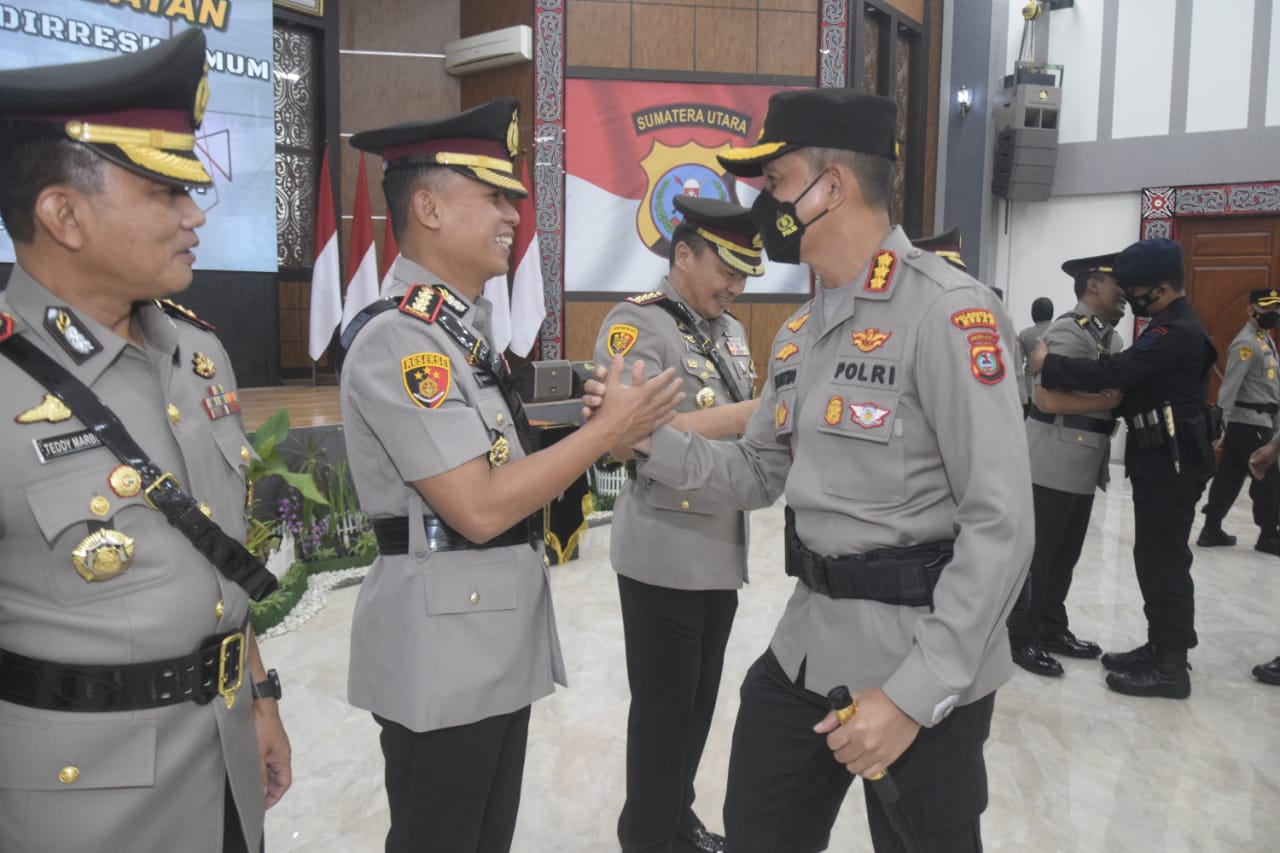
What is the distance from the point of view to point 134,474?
108 centimetres

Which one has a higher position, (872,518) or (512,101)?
(512,101)

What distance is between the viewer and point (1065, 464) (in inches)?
137

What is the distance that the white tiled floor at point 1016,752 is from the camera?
237 centimetres

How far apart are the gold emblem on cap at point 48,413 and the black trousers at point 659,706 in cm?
132

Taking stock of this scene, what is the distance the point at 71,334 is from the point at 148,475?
0.19 m

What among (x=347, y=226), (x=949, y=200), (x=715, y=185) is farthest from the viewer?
(x=949, y=200)

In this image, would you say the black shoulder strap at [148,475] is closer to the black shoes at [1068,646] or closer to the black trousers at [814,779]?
the black trousers at [814,779]

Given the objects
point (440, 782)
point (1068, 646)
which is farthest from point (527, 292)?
point (440, 782)

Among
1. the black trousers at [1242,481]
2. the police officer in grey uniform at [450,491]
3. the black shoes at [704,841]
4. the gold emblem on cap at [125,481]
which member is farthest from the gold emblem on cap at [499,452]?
the black trousers at [1242,481]

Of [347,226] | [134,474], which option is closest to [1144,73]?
[347,226]

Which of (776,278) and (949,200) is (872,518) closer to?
(776,278)

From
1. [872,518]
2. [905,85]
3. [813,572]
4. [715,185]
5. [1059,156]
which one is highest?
[905,85]

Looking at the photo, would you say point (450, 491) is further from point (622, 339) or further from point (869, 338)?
point (622, 339)

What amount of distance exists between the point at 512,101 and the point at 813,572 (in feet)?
3.08
